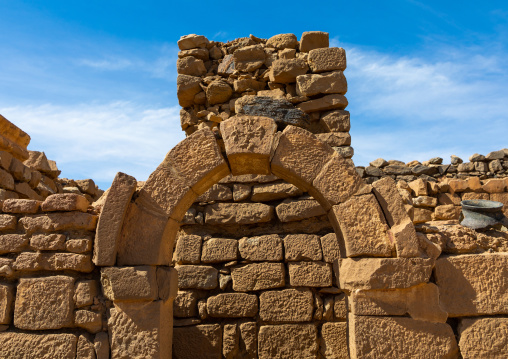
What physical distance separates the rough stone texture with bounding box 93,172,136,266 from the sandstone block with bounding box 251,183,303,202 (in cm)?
201

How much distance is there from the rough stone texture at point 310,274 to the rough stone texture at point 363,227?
1.49 metres

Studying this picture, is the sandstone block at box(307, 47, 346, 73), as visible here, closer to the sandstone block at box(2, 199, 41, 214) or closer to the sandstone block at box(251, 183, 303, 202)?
the sandstone block at box(251, 183, 303, 202)

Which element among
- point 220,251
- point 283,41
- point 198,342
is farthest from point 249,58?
point 198,342

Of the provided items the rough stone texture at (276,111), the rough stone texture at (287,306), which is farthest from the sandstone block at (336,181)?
the rough stone texture at (287,306)

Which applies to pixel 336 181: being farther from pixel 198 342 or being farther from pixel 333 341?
pixel 198 342

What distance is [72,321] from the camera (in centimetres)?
315

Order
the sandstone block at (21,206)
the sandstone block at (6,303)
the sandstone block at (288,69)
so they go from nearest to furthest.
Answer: the sandstone block at (6,303)
the sandstone block at (21,206)
the sandstone block at (288,69)

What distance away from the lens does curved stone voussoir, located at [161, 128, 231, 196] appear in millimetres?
3418

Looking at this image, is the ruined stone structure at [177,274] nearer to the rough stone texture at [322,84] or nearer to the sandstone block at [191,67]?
the rough stone texture at [322,84]

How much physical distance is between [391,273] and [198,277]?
2459 millimetres

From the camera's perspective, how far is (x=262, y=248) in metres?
4.83

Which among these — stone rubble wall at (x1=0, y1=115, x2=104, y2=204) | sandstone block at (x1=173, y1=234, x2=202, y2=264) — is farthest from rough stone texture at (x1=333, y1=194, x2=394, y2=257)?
stone rubble wall at (x1=0, y1=115, x2=104, y2=204)

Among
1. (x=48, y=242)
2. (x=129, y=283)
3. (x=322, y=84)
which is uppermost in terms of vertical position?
(x=322, y=84)

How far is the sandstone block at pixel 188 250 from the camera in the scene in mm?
4922
